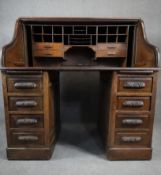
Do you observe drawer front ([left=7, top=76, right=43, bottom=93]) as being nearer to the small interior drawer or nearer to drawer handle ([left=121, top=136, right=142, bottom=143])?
the small interior drawer

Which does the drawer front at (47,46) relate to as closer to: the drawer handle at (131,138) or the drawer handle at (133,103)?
the drawer handle at (133,103)

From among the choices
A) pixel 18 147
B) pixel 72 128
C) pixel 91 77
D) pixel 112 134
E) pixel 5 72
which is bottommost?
pixel 72 128

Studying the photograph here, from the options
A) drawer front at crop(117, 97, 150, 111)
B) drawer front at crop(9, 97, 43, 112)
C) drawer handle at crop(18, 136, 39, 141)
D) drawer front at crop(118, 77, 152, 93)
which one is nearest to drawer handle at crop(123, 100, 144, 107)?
drawer front at crop(117, 97, 150, 111)

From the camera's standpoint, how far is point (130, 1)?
226 centimetres

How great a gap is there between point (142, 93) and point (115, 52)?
51 cm

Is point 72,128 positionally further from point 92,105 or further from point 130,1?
point 130,1

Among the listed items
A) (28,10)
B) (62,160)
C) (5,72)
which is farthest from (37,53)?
(62,160)

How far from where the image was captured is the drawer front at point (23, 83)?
161cm

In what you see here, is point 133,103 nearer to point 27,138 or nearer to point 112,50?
point 112,50

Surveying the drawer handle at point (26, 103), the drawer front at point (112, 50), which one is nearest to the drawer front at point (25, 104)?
the drawer handle at point (26, 103)

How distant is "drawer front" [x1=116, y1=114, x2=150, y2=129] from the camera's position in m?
1.68

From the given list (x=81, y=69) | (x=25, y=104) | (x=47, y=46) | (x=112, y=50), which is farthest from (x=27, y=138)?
(x=112, y=50)

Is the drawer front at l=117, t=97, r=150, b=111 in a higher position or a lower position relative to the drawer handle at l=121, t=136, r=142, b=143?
higher

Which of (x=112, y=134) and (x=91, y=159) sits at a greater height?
(x=112, y=134)
